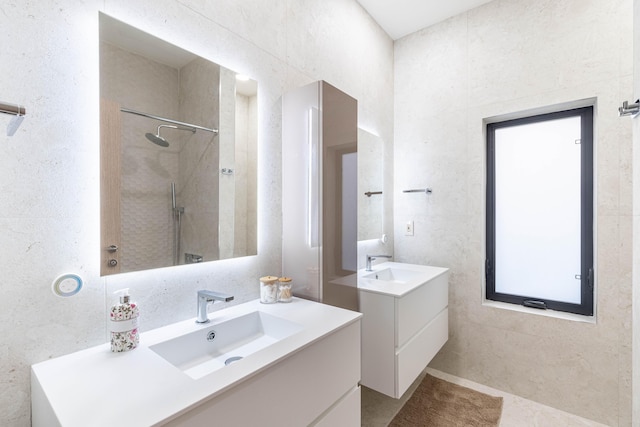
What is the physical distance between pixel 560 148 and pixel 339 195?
5.45ft

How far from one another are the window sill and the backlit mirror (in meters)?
0.99

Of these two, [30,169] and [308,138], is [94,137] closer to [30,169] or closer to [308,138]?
[30,169]

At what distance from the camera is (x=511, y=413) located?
189 centimetres

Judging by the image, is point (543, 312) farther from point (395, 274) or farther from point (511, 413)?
point (395, 274)

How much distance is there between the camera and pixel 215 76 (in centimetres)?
130

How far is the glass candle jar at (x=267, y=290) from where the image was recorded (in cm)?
139

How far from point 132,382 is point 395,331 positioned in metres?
1.20

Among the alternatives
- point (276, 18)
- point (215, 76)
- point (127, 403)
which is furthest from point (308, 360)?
point (276, 18)

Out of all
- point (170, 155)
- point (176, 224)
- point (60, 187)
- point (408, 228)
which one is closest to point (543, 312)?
point (408, 228)

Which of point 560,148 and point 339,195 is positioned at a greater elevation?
point 560,148

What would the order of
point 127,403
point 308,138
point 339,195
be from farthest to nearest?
point 339,195 → point 308,138 → point 127,403

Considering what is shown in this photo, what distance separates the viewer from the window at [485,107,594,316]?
1.94m

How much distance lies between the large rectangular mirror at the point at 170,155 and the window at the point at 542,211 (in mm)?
1897

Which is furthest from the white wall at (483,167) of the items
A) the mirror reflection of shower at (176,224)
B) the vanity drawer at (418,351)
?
the mirror reflection of shower at (176,224)
